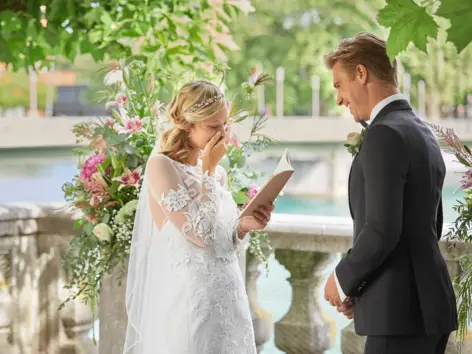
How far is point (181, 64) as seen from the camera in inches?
163

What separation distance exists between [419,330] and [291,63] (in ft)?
81.9

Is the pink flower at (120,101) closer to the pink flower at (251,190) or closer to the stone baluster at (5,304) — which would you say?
the pink flower at (251,190)

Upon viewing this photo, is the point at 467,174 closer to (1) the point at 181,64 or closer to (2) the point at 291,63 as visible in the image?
(1) the point at 181,64

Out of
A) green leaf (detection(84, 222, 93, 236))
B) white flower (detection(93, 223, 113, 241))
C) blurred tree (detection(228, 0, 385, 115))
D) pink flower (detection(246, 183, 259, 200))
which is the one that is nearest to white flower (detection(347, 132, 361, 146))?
pink flower (detection(246, 183, 259, 200))

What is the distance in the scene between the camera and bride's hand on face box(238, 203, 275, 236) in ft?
8.07

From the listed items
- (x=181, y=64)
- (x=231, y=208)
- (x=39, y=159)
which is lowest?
(x=39, y=159)

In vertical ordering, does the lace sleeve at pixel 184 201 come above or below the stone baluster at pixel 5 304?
above

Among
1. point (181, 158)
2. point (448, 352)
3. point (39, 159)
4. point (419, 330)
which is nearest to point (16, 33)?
point (181, 158)

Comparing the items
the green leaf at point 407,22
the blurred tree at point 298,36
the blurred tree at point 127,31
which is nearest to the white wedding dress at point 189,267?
the blurred tree at point 127,31

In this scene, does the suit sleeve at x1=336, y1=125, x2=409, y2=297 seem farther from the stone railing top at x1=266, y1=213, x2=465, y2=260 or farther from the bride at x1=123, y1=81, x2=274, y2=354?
the stone railing top at x1=266, y1=213, x2=465, y2=260

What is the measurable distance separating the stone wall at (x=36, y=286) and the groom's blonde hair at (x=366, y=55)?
80.3 inches

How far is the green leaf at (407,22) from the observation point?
0.86 m

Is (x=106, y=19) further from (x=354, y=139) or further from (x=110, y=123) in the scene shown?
(x=354, y=139)

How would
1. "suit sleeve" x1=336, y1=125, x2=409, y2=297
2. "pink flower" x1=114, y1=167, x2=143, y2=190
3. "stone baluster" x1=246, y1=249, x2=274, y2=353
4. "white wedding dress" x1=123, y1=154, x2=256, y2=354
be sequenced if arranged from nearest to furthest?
"suit sleeve" x1=336, y1=125, x2=409, y2=297, "white wedding dress" x1=123, y1=154, x2=256, y2=354, "pink flower" x1=114, y1=167, x2=143, y2=190, "stone baluster" x1=246, y1=249, x2=274, y2=353
